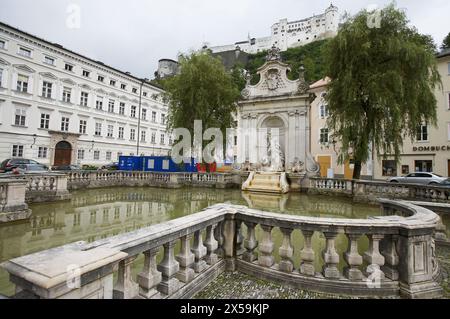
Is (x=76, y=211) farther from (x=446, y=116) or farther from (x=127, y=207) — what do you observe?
(x=446, y=116)

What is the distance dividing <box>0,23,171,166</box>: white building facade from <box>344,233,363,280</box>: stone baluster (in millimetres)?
25089

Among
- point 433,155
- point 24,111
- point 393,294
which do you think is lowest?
point 393,294

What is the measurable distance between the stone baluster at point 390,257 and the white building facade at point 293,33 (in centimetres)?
9217

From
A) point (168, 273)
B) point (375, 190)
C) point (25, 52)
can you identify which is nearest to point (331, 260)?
point (168, 273)

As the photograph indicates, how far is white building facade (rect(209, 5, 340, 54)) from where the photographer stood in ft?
268

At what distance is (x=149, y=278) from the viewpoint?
2.38 metres

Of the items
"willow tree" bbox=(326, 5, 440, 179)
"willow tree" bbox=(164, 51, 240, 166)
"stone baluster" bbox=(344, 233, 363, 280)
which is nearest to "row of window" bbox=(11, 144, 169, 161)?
"willow tree" bbox=(164, 51, 240, 166)

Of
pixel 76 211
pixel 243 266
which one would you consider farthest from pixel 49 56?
pixel 243 266

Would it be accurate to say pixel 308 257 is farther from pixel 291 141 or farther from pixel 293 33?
pixel 293 33

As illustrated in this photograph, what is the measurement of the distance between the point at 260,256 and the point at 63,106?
31.2 meters

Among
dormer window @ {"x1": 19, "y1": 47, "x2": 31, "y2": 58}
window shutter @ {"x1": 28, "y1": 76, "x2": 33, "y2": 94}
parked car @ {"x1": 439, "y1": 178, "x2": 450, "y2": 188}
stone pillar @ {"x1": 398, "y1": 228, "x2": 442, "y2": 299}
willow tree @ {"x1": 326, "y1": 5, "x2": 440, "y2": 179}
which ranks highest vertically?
dormer window @ {"x1": 19, "y1": 47, "x2": 31, "y2": 58}

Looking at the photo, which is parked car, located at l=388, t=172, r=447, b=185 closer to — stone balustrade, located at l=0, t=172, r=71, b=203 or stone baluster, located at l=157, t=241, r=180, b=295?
stone baluster, located at l=157, t=241, r=180, b=295
